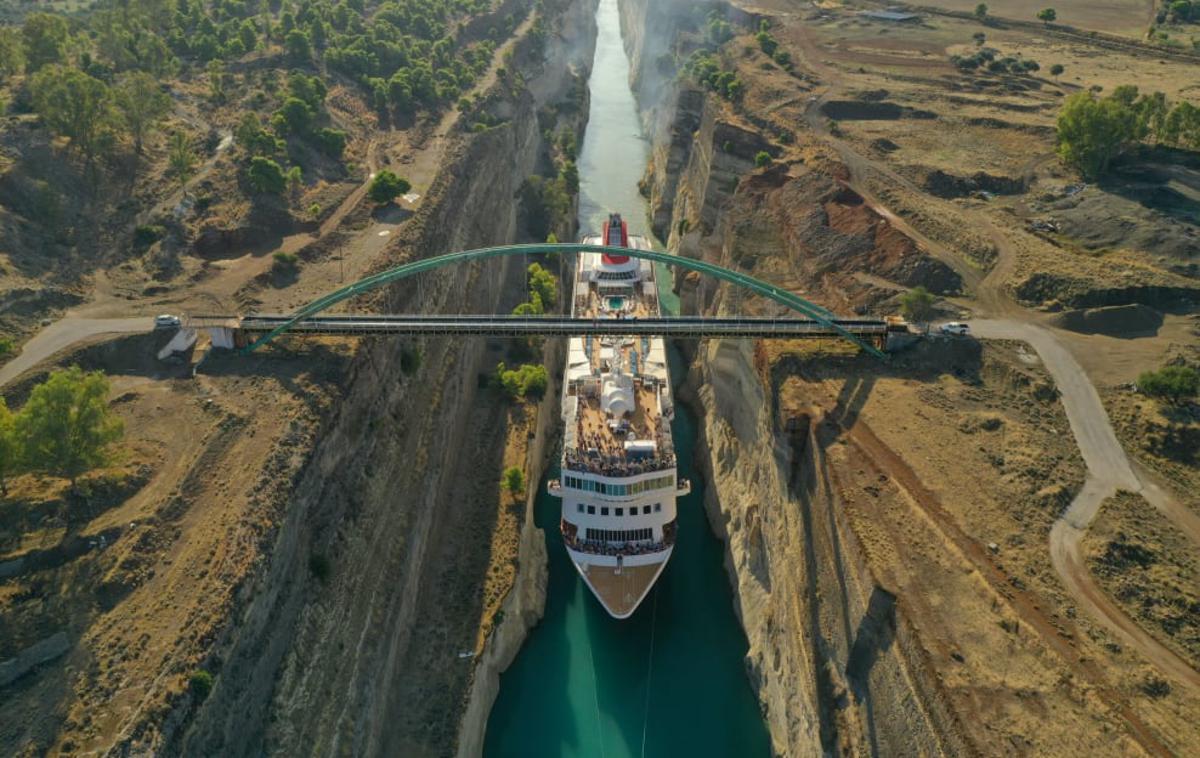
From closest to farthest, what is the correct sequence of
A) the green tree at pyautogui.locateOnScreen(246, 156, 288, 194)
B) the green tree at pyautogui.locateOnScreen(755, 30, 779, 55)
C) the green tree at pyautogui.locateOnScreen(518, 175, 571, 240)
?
the green tree at pyautogui.locateOnScreen(246, 156, 288, 194) < the green tree at pyautogui.locateOnScreen(518, 175, 571, 240) < the green tree at pyautogui.locateOnScreen(755, 30, 779, 55)

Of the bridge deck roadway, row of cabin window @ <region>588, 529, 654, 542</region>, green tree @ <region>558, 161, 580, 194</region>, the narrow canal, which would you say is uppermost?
the bridge deck roadway

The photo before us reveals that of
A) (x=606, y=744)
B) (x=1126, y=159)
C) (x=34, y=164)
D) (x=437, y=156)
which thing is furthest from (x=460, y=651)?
(x=1126, y=159)

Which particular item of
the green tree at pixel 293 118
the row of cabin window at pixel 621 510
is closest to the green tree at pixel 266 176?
the green tree at pixel 293 118

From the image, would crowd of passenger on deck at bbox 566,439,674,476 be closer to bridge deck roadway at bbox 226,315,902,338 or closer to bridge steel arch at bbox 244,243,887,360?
bridge deck roadway at bbox 226,315,902,338

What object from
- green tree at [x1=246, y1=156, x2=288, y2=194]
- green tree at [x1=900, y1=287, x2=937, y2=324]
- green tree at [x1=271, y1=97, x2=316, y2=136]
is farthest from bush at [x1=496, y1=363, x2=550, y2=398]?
green tree at [x1=271, y1=97, x2=316, y2=136]

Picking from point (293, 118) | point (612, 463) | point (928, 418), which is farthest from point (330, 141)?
point (928, 418)

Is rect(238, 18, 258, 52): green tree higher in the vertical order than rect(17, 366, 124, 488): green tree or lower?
higher

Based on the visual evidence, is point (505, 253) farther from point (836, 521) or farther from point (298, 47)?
point (298, 47)
